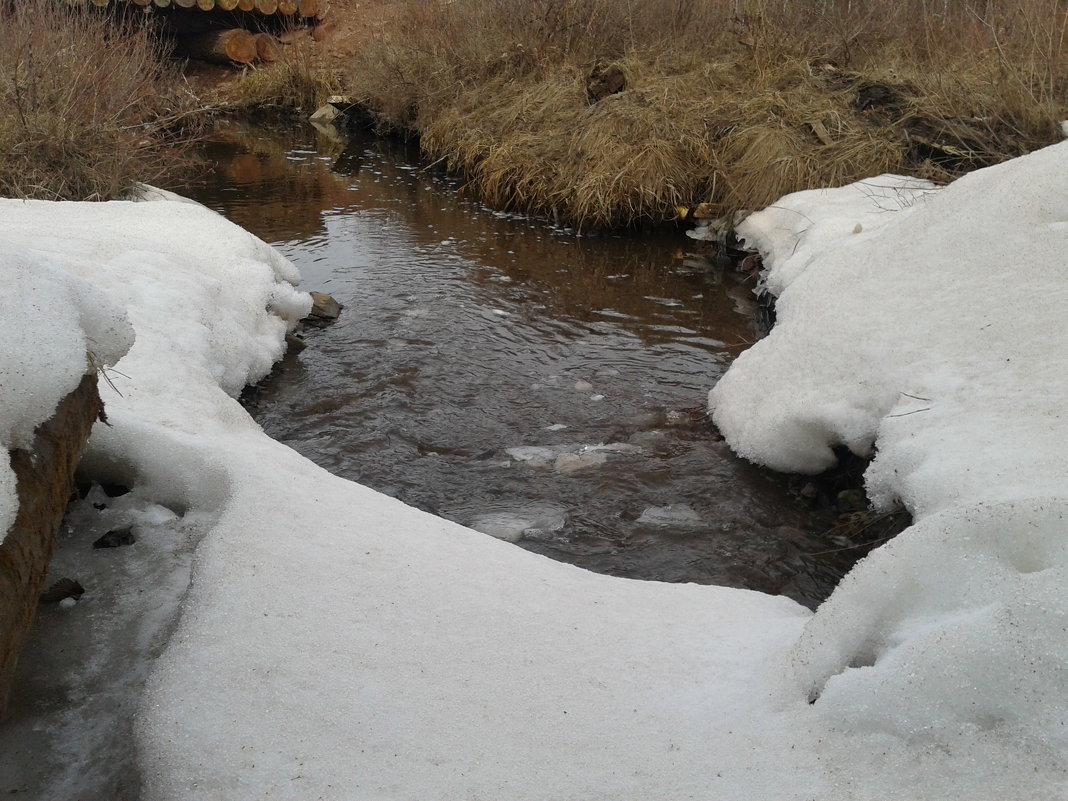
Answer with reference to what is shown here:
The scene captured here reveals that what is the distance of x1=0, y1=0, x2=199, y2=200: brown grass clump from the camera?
657cm

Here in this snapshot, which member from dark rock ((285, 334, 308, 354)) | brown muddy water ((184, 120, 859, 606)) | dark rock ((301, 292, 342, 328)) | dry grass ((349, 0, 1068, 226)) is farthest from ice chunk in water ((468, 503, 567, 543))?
dry grass ((349, 0, 1068, 226))

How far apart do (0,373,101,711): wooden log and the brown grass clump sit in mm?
5245

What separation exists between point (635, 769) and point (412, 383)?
3.60 m

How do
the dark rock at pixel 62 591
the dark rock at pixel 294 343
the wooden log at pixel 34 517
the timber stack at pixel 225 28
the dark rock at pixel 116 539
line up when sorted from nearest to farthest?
the wooden log at pixel 34 517 → the dark rock at pixel 62 591 → the dark rock at pixel 116 539 → the dark rock at pixel 294 343 → the timber stack at pixel 225 28

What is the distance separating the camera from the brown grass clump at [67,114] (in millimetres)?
6566

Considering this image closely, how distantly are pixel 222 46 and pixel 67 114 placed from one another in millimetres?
9620

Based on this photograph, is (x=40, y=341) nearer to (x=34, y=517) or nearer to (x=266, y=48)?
(x=34, y=517)

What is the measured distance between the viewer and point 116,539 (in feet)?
8.36

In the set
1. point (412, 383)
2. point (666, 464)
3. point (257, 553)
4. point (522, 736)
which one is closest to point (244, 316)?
point (412, 383)

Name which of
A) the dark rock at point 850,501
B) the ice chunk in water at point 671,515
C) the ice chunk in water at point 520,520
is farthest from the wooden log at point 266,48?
the dark rock at point 850,501

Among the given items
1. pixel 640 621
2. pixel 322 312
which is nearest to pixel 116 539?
pixel 640 621

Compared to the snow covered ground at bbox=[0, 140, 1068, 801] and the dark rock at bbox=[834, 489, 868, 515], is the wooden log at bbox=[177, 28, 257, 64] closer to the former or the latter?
the snow covered ground at bbox=[0, 140, 1068, 801]

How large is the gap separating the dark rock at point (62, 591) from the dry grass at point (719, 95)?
6.56m

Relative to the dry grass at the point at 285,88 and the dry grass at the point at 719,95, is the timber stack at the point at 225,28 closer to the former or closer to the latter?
the dry grass at the point at 285,88
